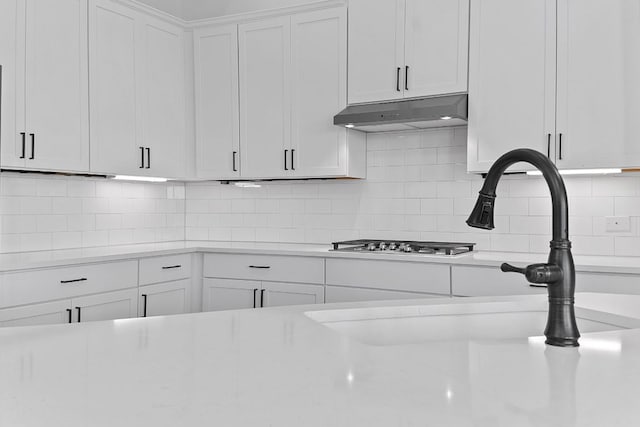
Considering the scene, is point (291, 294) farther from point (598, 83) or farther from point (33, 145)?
point (598, 83)

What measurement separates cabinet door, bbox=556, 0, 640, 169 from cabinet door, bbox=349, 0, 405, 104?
37.8 inches

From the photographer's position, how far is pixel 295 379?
3.27 feet

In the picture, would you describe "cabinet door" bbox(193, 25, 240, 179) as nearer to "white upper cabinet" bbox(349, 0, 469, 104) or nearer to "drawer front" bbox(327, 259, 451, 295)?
"white upper cabinet" bbox(349, 0, 469, 104)

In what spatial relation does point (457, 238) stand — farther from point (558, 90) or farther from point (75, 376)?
point (75, 376)

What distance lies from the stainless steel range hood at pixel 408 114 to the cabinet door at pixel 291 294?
107cm

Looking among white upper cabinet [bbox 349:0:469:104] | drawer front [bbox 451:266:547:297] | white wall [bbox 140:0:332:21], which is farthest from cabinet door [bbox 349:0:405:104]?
drawer front [bbox 451:266:547:297]

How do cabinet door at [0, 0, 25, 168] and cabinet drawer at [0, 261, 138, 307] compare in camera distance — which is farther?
cabinet door at [0, 0, 25, 168]

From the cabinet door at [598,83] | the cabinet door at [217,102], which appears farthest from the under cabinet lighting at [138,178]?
the cabinet door at [598,83]

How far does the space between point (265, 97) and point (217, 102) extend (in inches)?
16.7

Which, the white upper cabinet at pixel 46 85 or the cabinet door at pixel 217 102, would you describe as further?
the cabinet door at pixel 217 102

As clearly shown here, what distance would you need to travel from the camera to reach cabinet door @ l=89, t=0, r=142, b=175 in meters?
3.85

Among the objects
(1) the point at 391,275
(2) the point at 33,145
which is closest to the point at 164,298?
(2) the point at 33,145

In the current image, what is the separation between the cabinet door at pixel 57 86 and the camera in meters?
3.47

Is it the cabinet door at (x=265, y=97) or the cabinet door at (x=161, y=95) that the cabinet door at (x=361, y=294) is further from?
the cabinet door at (x=161, y=95)
